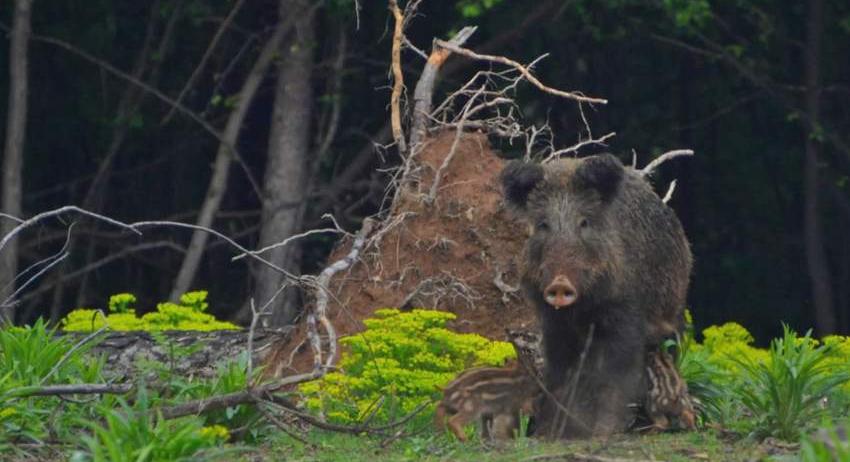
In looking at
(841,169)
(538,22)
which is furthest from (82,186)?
(841,169)

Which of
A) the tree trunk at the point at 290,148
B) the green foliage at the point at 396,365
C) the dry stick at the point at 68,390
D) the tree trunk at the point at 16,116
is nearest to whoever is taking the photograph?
the dry stick at the point at 68,390

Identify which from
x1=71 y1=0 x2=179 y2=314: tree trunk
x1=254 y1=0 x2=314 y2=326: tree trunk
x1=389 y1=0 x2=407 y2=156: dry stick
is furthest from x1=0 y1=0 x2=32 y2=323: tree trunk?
x1=389 y1=0 x2=407 y2=156: dry stick

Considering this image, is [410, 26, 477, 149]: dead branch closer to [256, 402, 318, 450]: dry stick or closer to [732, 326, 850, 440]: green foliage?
[732, 326, 850, 440]: green foliage

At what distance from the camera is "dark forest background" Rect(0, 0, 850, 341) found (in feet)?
61.8

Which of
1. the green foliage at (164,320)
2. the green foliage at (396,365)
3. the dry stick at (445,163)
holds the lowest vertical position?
the green foliage at (164,320)

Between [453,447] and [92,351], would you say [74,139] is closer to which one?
[92,351]

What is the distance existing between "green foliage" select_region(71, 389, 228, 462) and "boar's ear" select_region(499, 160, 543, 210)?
102 inches

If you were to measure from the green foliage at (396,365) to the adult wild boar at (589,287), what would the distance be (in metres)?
0.77

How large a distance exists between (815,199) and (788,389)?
10.2 meters

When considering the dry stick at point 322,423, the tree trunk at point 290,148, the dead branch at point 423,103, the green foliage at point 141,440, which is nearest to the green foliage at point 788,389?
the dry stick at point 322,423

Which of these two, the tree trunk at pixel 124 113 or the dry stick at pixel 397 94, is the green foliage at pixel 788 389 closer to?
the dry stick at pixel 397 94

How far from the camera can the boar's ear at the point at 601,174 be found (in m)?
9.83

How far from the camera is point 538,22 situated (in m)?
18.4

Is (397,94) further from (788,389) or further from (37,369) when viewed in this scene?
(788,389)
